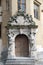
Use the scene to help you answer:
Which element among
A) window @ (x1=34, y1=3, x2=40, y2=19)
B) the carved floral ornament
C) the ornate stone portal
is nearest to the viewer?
the ornate stone portal

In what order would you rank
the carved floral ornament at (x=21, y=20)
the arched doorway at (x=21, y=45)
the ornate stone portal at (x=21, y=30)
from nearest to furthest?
the ornate stone portal at (x=21, y=30) → the carved floral ornament at (x=21, y=20) → the arched doorway at (x=21, y=45)

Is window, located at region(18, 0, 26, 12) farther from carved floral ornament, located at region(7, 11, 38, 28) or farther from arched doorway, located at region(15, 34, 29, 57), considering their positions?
arched doorway, located at region(15, 34, 29, 57)

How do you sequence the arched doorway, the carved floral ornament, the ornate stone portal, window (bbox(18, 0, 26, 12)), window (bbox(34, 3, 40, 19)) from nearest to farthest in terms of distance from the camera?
the ornate stone portal < the carved floral ornament < the arched doorway < window (bbox(18, 0, 26, 12)) < window (bbox(34, 3, 40, 19))

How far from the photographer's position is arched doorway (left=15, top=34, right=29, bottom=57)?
2273cm

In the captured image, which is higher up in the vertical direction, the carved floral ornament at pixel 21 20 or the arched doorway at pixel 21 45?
the carved floral ornament at pixel 21 20

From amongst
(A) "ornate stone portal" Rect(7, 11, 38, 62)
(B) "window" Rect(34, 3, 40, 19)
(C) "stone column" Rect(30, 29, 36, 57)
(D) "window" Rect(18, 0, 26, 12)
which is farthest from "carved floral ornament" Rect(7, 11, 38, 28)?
(B) "window" Rect(34, 3, 40, 19)

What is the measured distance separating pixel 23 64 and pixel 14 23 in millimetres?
3529

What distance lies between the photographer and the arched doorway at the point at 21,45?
22.7 m

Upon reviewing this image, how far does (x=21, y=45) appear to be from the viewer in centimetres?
2294

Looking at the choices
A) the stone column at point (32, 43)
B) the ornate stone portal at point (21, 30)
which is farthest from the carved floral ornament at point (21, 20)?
the stone column at point (32, 43)

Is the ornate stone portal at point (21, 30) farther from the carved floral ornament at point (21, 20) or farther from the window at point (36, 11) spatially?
the window at point (36, 11)

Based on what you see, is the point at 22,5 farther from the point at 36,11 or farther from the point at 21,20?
the point at 36,11

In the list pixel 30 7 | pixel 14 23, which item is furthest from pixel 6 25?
pixel 30 7

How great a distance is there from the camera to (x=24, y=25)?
2214 centimetres
